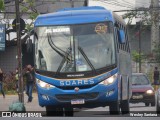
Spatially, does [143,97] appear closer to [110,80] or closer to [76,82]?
[110,80]

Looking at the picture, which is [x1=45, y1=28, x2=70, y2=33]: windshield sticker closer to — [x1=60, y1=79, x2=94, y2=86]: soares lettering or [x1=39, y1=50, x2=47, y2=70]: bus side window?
[x1=39, y1=50, x2=47, y2=70]: bus side window

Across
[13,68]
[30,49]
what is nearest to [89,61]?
[30,49]

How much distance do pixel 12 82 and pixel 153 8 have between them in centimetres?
1311

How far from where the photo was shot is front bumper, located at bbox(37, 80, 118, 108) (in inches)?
763

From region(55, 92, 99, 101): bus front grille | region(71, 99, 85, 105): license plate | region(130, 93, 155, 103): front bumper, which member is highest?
region(55, 92, 99, 101): bus front grille

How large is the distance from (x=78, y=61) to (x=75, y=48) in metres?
0.42

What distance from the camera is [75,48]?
778 inches

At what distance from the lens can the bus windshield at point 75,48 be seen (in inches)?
773

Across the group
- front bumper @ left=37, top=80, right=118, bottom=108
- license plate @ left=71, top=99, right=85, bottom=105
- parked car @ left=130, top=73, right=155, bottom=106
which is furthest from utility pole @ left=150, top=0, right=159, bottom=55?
license plate @ left=71, top=99, right=85, bottom=105

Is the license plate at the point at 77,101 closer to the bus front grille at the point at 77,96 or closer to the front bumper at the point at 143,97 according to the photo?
the bus front grille at the point at 77,96

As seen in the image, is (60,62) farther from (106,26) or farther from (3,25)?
(3,25)

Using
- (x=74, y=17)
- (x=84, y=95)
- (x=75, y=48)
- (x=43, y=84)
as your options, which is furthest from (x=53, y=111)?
(x=74, y=17)

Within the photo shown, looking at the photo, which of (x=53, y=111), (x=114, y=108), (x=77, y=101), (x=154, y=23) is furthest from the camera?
(x=154, y=23)

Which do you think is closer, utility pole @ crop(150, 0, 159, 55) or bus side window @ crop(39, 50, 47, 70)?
bus side window @ crop(39, 50, 47, 70)
